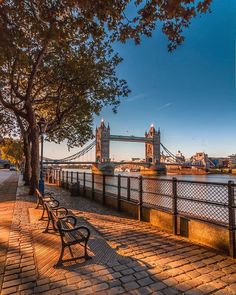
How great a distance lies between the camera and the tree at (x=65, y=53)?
11.7 ft

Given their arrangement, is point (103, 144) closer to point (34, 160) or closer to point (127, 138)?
point (127, 138)

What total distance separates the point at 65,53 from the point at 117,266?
33.7ft

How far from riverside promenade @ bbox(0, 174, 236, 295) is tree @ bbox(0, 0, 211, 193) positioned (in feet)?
12.3

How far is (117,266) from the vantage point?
3.19 meters

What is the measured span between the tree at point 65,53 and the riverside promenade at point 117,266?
3757 millimetres

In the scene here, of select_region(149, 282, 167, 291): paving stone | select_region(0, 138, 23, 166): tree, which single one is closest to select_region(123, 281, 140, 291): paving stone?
select_region(149, 282, 167, 291): paving stone

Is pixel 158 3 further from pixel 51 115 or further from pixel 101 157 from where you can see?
pixel 101 157

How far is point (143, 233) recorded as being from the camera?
16.2 ft

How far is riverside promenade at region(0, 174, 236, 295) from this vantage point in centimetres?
266

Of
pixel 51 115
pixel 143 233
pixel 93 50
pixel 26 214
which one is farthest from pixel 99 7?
pixel 51 115

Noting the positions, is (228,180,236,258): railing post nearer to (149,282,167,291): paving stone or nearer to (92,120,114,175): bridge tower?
(149,282,167,291): paving stone

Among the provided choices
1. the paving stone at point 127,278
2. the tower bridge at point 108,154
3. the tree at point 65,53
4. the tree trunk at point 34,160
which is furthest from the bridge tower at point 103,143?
the paving stone at point 127,278

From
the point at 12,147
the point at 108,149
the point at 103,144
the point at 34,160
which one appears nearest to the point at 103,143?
the point at 103,144

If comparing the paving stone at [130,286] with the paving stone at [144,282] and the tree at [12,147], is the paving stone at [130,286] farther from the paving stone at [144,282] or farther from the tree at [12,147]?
the tree at [12,147]
